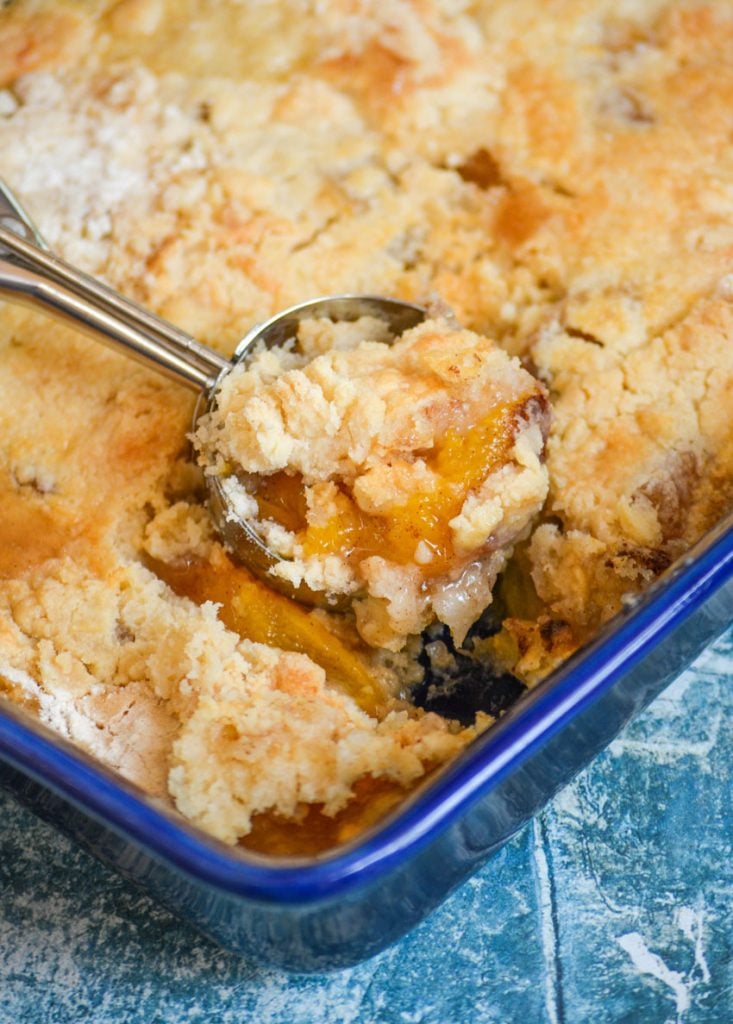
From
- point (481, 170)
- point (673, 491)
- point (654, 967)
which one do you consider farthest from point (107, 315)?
point (654, 967)

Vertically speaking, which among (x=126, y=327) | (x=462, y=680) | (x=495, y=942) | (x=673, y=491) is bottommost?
(x=495, y=942)

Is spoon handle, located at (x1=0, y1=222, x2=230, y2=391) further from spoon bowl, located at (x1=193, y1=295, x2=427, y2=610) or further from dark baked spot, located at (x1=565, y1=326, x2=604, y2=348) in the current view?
dark baked spot, located at (x1=565, y1=326, x2=604, y2=348)

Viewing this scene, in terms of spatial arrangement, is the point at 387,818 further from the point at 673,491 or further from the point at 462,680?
the point at 673,491

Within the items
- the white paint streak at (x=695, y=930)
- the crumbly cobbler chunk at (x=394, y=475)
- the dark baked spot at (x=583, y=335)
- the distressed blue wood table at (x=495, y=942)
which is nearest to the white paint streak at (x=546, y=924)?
the distressed blue wood table at (x=495, y=942)

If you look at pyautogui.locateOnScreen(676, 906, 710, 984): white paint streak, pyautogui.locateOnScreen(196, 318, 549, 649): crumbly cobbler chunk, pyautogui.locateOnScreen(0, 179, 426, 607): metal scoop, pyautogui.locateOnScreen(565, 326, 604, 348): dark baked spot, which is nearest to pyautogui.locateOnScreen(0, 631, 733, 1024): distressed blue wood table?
pyautogui.locateOnScreen(676, 906, 710, 984): white paint streak

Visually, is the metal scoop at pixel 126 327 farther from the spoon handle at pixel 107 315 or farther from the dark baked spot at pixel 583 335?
the dark baked spot at pixel 583 335

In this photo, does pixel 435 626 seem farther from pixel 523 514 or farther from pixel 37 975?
pixel 37 975
